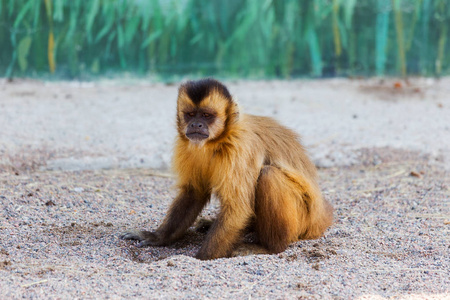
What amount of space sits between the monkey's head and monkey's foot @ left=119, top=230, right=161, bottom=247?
0.91 m

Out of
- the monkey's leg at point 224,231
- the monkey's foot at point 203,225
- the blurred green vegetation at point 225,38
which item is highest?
the blurred green vegetation at point 225,38

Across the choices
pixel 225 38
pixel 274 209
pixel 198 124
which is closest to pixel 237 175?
pixel 274 209

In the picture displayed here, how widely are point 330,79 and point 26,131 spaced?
5.63m

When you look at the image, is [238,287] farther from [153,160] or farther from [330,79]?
[330,79]

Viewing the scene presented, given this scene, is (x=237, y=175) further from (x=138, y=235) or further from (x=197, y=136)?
(x=138, y=235)

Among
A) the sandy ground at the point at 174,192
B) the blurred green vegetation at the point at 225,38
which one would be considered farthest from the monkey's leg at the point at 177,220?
the blurred green vegetation at the point at 225,38

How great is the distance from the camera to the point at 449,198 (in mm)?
5805

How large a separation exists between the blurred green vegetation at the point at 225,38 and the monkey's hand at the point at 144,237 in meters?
5.78

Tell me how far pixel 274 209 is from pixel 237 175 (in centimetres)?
38

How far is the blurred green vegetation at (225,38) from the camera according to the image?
969 centimetres

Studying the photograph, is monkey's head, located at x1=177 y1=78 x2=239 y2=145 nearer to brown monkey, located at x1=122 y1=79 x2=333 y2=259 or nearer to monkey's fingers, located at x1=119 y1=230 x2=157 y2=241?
brown monkey, located at x1=122 y1=79 x2=333 y2=259

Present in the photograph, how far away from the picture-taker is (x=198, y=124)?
14.1 ft

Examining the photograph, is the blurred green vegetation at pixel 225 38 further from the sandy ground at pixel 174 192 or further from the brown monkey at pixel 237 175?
the brown monkey at pixel 237 175

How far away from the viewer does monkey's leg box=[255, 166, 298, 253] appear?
4273 mm
